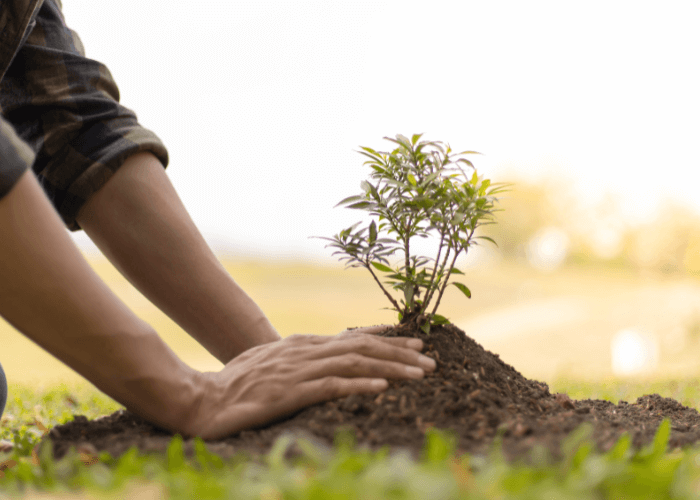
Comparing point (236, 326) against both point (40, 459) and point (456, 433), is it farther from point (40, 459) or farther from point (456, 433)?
point (456, 433)

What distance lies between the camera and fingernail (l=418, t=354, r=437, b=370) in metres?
1.76

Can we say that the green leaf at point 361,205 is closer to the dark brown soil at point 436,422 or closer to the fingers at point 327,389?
the dark brown soil at point 436,422

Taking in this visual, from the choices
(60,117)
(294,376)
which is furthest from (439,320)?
(60,117)

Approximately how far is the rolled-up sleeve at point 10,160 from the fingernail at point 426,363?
4.40 ft

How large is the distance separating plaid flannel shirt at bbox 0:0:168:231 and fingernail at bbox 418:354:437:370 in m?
1.38

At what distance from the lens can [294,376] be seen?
63.7 inches

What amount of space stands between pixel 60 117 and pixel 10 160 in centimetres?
75

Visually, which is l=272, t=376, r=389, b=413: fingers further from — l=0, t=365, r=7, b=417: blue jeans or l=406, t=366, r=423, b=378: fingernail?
l=0, t=365, r=7, b=417: blue jeans

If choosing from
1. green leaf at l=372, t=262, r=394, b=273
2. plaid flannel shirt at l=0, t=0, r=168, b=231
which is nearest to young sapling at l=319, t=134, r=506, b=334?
green leaf at l=372, t=262, r=394, b=273

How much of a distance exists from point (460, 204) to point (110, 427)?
4.79 feet

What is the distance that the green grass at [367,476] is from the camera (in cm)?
96

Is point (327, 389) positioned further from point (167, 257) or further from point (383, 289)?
point (167, 257)

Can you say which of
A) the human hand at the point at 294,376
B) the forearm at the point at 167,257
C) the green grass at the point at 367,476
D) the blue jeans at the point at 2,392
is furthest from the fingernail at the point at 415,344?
the blue jeans at the point at 2,392

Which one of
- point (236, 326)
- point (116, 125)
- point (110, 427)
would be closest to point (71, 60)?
point (116, 125)
